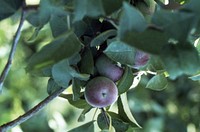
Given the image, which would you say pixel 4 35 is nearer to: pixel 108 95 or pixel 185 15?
pixel 108 95

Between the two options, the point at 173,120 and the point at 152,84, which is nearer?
the point at 152,84

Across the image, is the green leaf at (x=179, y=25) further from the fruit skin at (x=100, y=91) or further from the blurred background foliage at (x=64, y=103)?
the blurred background foliage at (x=64, y=103)

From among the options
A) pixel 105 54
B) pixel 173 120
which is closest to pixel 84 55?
pixel 105 54

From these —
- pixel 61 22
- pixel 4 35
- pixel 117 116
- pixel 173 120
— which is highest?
pixel 61 22

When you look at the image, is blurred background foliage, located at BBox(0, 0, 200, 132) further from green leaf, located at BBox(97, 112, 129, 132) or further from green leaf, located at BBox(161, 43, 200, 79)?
green leaf, located at BBox(161, 43, 200, 79)

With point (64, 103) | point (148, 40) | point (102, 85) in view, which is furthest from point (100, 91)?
point (64, 103)

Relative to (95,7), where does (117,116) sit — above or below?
below

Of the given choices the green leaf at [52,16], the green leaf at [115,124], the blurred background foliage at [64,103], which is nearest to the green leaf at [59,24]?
the green leaf at [52,16]

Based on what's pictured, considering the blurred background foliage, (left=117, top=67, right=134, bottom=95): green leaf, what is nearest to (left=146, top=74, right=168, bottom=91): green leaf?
(left=117, top=67, right=134, bottom=95): green leaf
